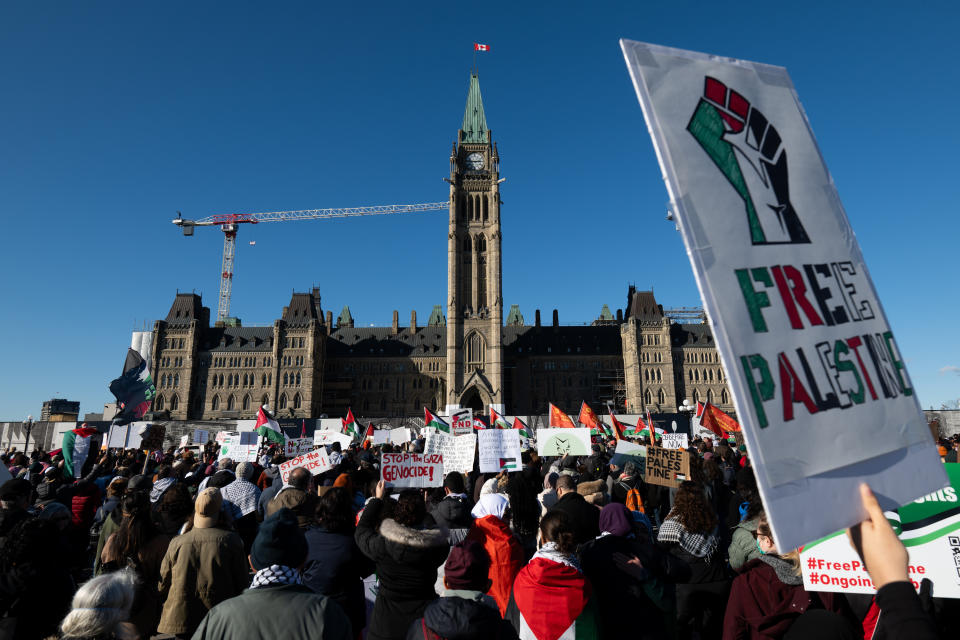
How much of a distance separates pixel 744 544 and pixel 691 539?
0.70 meters

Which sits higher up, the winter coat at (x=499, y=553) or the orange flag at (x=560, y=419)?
the orange flag at (x=560, y=419)

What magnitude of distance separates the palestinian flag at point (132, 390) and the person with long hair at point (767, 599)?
19.6m

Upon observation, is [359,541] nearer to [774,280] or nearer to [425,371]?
[774,280]

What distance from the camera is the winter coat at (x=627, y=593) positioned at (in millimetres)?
4207

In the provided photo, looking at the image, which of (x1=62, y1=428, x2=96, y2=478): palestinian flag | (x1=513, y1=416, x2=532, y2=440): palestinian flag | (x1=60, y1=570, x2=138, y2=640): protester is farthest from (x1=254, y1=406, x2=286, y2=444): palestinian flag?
(x1=60, y1=570, x2=138, y2=640): protester

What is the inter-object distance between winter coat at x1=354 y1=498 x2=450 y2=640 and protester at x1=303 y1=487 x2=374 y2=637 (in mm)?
717

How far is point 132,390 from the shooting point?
19.1 metres

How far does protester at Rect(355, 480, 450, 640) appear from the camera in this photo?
4527mm

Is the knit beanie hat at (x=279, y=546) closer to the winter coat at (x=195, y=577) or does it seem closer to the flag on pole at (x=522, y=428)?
the winter coat at (x=195, y=577)

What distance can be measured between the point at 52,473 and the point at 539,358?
76480 millimetres

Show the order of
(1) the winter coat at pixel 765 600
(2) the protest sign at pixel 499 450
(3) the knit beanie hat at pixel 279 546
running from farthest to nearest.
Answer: (2) the protest sign at pixel 499 450 < (1) the winter coat at pixel 765 600 < (3) the knit beanie hat at pixel 279 546

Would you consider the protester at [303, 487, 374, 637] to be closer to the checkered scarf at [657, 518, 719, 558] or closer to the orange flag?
the checkered scarf at [657, 518, 719, 558]

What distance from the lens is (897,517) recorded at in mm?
4496

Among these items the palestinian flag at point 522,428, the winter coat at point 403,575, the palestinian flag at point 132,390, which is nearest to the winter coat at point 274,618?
the winter coat at point 403,575
